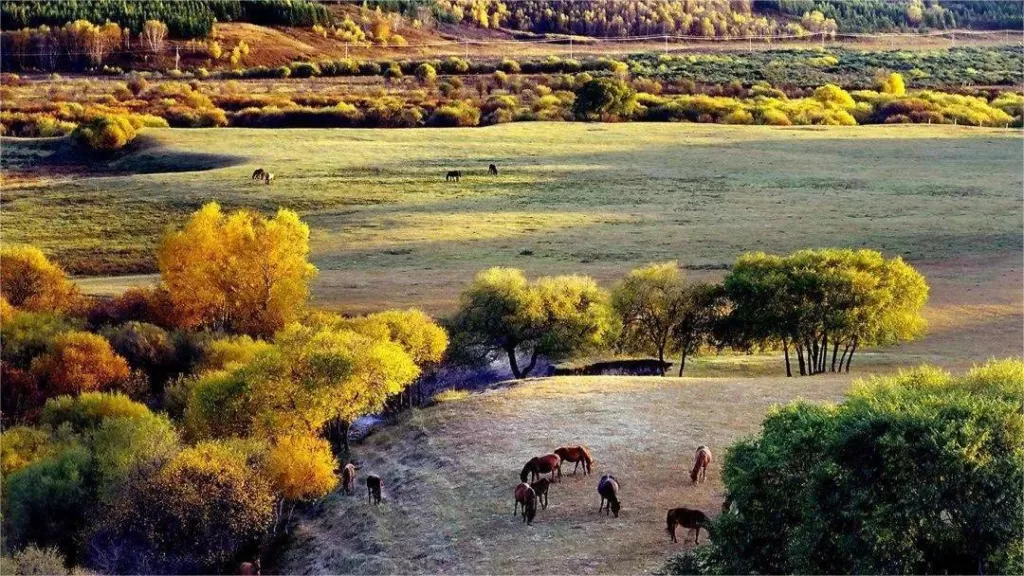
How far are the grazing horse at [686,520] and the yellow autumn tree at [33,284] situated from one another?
38205mm

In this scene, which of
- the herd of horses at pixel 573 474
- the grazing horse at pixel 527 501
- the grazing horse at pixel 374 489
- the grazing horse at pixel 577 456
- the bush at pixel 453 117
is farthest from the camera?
the bush at pixel 453 117

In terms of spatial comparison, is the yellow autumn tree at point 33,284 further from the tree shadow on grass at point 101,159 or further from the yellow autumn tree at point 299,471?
the tree shadow on grass at point 101,159

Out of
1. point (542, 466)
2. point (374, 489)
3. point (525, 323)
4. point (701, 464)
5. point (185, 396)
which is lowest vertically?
point (185, 396)

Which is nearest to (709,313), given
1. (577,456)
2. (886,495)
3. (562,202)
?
(577,456)

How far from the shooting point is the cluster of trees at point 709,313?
50.7 m

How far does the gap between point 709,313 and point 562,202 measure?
3102 cm

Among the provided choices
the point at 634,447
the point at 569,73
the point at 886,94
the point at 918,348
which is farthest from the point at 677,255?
the point at 569,73

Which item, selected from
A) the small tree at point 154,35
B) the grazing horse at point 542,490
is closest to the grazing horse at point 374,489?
the grazing horse at point 542,490

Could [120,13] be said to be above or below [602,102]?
above

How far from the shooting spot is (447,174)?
297 ft

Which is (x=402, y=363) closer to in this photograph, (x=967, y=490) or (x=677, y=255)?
(x=967, y=490)

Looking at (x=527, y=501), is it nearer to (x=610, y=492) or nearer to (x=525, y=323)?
(x=610, y=492)

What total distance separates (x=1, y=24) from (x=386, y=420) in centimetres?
15098

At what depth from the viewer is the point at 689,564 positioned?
88.1 ft
